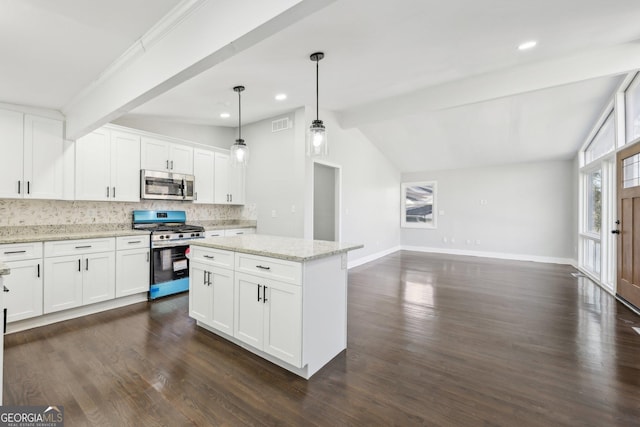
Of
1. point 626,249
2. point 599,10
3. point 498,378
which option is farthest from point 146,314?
point 626,249

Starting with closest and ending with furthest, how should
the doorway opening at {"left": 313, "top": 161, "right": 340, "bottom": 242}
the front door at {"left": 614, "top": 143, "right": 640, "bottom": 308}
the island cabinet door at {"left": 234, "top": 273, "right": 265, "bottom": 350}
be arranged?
1. the island cabinet door at {"left": 234, "top": 273, "right": 265, "bottom": 350}
2. the front door at {"left": 614, "top": 143, "right": 640, "bottom": 308}
3. the doorway opening at {"left": 313, "top": 161, "right": 340, "bottom": 242}

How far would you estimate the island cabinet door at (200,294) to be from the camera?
273 cm

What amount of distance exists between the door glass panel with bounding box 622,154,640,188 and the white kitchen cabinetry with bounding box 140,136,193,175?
237 inches

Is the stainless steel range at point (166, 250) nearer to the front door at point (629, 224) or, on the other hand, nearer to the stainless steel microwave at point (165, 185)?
the stainless steel microwave at point (165, 185)

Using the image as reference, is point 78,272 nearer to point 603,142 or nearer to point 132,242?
point 132,242

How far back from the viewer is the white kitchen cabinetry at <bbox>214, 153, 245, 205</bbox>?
16.0 feet

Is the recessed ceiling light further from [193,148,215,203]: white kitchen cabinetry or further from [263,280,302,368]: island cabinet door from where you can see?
[193,148,215,203]: white kitchen cabinetry

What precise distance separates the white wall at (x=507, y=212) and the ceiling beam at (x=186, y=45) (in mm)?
7492

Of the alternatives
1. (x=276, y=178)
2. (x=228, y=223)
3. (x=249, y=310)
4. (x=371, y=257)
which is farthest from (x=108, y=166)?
(x=371, y=257)

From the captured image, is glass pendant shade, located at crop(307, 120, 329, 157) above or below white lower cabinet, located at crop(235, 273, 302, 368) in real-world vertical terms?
above

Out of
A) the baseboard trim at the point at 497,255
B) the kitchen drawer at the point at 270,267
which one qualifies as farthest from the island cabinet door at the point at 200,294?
the baseboard trim at the point at 497,255

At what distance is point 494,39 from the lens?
2.85m

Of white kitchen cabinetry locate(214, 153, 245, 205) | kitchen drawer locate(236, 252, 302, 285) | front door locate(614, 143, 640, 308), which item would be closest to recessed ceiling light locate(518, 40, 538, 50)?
front door locate(614, 143, 640, 308)

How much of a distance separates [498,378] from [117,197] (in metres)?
4.53
